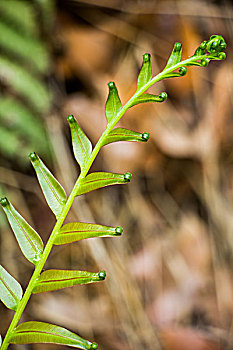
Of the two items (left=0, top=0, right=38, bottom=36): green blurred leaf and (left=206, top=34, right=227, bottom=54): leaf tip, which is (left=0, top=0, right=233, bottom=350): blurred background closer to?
(left=0, top=0, right=38, bottom=36): green blurred leaf

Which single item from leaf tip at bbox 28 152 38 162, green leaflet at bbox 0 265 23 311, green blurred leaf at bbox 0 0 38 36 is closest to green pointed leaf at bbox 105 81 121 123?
leaf tip at bbox 28 152 38 162

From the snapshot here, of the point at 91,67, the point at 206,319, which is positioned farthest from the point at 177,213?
the point at 91,67

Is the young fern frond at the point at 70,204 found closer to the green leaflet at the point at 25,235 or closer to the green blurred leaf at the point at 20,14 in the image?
the green leaflet at the point at 25,235

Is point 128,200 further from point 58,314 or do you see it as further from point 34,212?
point 58,314

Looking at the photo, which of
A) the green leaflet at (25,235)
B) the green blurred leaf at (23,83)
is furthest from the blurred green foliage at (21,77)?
the green leaflet at (25,235)

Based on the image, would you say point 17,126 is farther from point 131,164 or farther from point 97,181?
→ point 97,181

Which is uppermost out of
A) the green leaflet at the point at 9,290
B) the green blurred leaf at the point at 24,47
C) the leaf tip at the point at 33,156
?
the green blurred leaf at the point at 24,47

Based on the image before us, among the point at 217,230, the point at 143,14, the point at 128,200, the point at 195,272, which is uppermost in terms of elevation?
the point at 143,14
